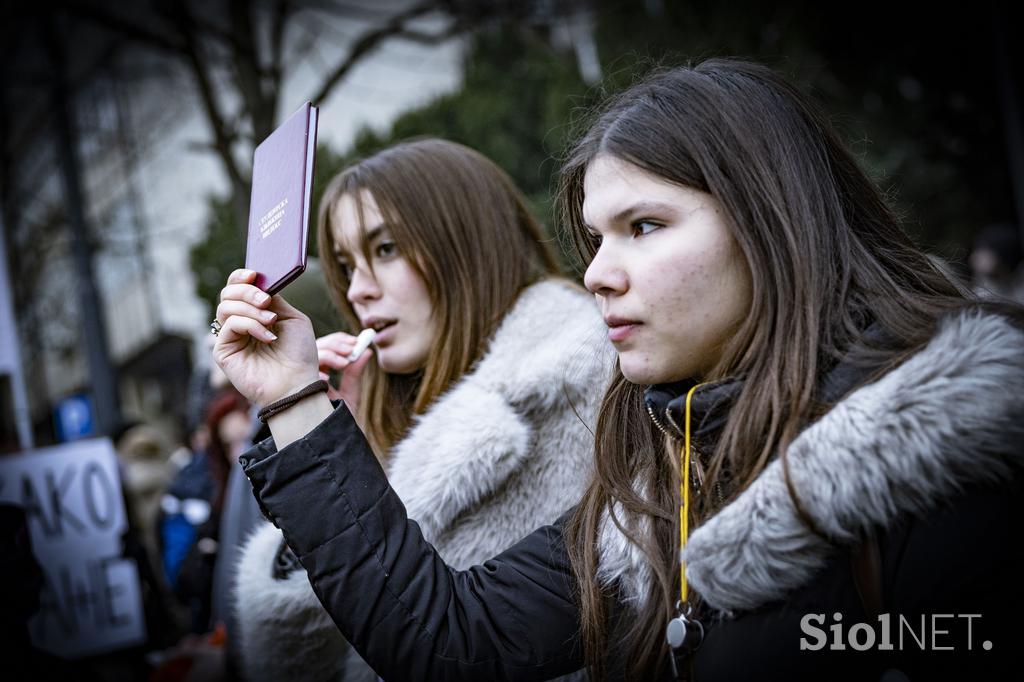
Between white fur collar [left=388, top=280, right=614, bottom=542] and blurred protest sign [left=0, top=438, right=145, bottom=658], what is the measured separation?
2.00m

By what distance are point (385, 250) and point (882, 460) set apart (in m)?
1.48

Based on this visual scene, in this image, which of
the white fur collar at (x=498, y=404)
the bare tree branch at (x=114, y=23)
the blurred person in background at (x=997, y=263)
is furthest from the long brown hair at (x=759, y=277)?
the blurred person in background at (x=997, y=263)

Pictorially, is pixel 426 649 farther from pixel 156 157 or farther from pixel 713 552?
pixel 156 157

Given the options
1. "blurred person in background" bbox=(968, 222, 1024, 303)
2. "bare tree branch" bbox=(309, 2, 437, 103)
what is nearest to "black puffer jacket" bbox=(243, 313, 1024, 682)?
"bare tree branch" bbox=(309, 2, 437, 103)

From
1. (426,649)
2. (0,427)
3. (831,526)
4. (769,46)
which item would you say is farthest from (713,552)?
(769,46)

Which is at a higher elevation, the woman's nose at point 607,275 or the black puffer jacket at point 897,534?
the woman's nose at point 607,275

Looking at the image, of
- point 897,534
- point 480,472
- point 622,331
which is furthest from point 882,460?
point 480,472

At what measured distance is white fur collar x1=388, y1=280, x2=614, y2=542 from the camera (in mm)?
2025

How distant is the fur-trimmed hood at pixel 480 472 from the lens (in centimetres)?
204

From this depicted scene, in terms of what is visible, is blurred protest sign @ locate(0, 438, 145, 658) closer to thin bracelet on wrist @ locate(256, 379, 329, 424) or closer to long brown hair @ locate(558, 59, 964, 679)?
thin bracelet on wrist @ locate(256, 379, 329, 424)

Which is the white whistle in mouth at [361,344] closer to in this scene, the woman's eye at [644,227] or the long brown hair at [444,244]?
the long brown hair at [444,244]

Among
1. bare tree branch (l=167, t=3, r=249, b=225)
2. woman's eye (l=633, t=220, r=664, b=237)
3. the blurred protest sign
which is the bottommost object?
the blurred protest sign

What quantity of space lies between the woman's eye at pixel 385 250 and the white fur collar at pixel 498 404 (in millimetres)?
347

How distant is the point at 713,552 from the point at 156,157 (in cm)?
908
